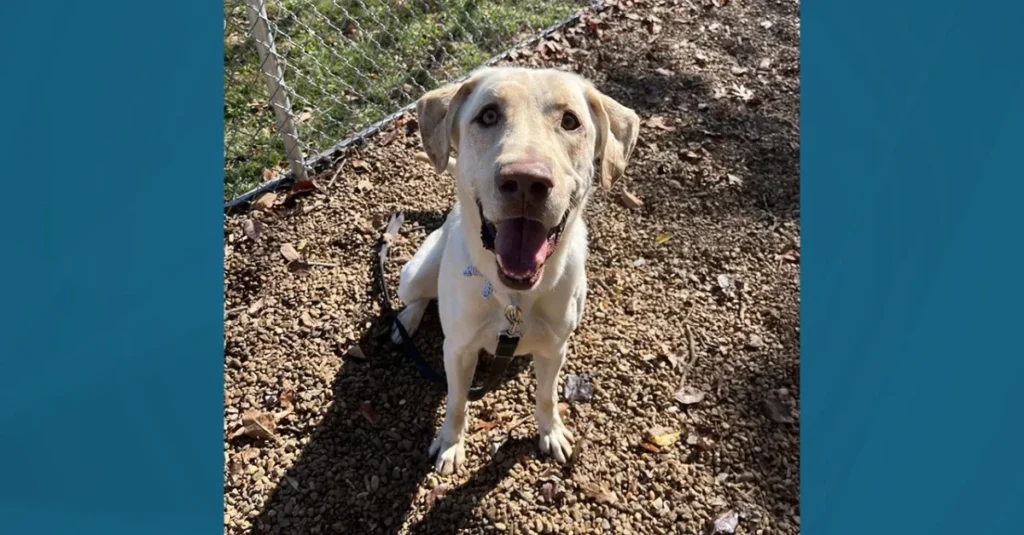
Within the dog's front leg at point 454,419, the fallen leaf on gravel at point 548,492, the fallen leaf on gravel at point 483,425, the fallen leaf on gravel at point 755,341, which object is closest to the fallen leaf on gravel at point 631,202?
the fallen leaf on gravel at point 755,341

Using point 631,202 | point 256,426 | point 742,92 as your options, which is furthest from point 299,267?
point 742,92

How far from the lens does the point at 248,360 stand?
3760mm

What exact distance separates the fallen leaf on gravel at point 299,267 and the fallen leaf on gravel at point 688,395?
2417 mm

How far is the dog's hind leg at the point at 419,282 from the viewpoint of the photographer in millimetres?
3617

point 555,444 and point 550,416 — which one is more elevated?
point 550,416

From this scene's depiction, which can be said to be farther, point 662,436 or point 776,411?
point 776,411

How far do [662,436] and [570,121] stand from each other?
1.84 meters

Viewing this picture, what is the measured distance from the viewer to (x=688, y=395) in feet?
12.0

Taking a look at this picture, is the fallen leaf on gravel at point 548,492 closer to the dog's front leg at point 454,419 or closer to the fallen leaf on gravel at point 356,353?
the dog's front leg at point 454,419

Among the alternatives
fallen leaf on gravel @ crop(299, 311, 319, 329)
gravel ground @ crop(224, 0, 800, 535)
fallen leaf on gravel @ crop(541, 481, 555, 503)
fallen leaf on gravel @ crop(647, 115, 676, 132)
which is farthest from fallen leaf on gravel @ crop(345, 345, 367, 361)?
fallen leaf on gravel @ crop(647, 115, 676, 132)

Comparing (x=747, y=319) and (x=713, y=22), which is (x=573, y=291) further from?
(x=713, y=22)

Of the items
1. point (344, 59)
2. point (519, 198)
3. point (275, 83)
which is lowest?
point (344, 59)

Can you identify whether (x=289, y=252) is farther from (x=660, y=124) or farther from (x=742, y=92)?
(x=742, y=92)

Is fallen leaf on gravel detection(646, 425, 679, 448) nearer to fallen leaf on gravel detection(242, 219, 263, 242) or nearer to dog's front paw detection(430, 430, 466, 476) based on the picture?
dog's front paw detection(430, 430, 466, 476)
